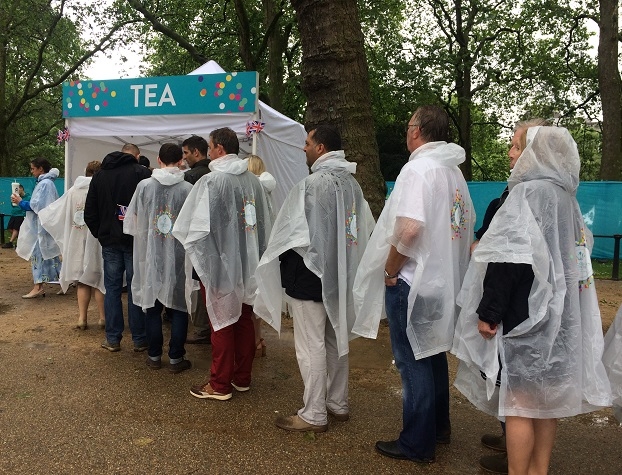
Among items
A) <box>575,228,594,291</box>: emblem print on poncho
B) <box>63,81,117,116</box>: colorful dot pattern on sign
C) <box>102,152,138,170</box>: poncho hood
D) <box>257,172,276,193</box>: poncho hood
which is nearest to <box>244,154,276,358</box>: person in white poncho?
<box>257,172,276,193</box>: poncho hood

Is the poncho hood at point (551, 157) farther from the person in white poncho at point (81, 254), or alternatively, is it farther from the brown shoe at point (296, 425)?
the person in white poncho at point (81, 254)

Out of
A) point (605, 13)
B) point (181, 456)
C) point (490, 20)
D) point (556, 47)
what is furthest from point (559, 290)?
point (556, 47)

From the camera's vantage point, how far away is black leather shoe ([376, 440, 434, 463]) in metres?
2.95

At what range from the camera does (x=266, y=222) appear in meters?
4.07

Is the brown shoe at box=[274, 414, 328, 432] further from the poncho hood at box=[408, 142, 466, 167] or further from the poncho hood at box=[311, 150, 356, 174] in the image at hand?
the poncho hood at box=[408, 142, 466, 167]

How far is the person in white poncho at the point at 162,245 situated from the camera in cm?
424

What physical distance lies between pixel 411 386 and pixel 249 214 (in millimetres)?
1670

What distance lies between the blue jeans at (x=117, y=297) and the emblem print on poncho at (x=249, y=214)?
1.40 metres

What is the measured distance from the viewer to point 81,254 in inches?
221

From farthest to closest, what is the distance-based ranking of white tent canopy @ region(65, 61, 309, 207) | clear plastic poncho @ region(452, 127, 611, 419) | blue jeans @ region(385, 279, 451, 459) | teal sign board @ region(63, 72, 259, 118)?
white tent canopy @ region(65, 61, 309, 207) → teal sign board @ region(63, 72, 259, 118) → blue jeans @ region(385, 279, 451, 459) → clear plastic poncho @ region(452, 127, 611, 419)

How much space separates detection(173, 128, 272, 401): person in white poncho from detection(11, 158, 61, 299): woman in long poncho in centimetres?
383

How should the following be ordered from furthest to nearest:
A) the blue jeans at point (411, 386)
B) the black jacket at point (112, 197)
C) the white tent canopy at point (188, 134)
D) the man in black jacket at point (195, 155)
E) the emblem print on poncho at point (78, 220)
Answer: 1. the white tent canopy at point (188, 134)
2. the emblem print on poncho at point (78, 220)
3. the black jacket at point (112, 197)
4. the man in black jacket at point (195, 155)
5. the blue jeans at point (411, 386)

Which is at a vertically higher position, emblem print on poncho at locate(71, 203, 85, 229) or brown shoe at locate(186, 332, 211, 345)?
emblem print on poncho at locate(71, 203, 85, 229)

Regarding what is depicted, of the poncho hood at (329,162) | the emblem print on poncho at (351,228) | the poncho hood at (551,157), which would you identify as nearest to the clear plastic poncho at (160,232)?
the poncho hood at (329,162)
